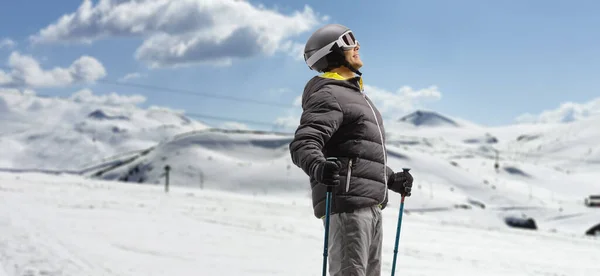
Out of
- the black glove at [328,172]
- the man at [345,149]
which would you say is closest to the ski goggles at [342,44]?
the man at [345,149]

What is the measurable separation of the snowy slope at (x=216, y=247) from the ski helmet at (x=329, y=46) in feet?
14.3

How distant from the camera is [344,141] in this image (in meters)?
3.89

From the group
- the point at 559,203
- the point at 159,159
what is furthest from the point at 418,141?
the point at 159,159

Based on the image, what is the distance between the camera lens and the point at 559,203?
74.9 metres

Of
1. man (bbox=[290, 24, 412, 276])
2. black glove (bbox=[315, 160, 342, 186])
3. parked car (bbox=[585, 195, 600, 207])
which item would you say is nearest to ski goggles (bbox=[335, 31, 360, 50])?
man (bbox=[290, 24, 412, 276])

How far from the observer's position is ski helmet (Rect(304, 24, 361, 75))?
406cm

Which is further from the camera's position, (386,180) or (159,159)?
(159,159)

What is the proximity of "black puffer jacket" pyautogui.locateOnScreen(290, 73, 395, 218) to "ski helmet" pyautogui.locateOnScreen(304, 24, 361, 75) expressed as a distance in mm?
144

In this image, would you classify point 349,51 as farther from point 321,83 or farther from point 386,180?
point 386,180

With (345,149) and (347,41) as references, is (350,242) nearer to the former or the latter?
(345,149)

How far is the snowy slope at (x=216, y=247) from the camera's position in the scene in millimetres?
8016

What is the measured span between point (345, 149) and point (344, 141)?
6 centimetres

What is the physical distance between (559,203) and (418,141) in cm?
11793

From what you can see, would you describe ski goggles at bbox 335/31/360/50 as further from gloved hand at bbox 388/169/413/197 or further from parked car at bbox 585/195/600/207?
parked car at bbox 585/195/600/207
